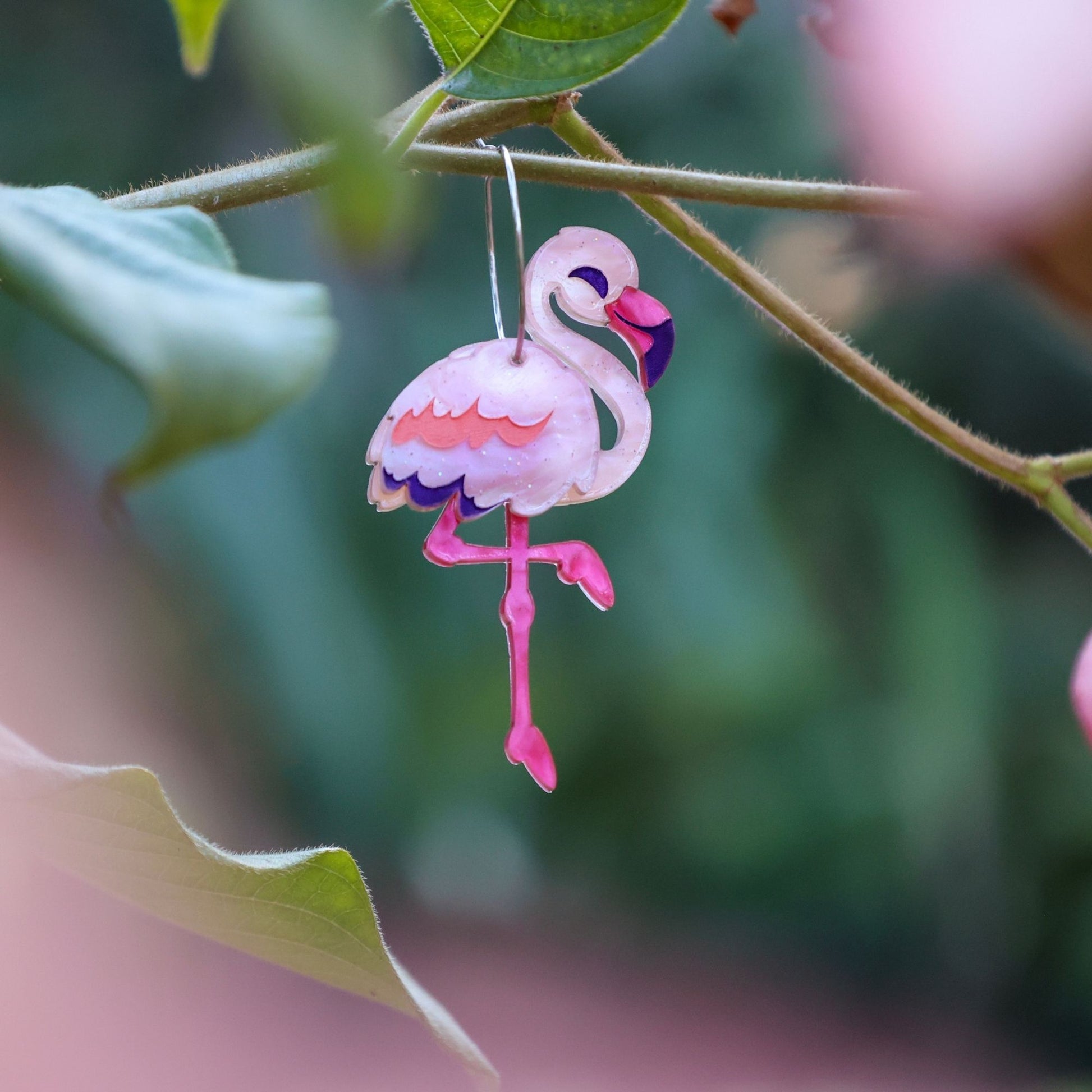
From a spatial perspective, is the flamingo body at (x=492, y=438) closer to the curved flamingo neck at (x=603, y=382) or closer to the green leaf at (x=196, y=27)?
the curved flamingo neck at (x=603, y=382)

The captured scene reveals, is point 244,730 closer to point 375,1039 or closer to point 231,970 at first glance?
point 231,970

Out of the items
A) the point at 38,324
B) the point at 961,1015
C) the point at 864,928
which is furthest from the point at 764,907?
the point at 38,324

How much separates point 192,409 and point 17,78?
1.73 meters

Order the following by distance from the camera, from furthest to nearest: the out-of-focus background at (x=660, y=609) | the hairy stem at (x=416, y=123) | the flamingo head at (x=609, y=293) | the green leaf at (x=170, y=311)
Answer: the out-of-focus background at (x=660, y=609)
the flamingo head at (x=609, y=293)
the hairy stem at (x=416, y=123)
the green leaf at (x=170, y=311)

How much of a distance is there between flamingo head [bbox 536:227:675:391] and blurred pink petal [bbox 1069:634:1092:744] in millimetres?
191

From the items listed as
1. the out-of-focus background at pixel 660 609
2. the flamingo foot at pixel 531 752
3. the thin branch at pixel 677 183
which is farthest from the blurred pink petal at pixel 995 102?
the out-of-focus background at pixel 660 609

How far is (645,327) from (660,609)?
130 centimetres

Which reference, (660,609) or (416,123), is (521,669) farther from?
(660,609)

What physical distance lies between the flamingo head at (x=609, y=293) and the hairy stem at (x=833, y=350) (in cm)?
2

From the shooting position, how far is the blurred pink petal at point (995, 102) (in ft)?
1.12

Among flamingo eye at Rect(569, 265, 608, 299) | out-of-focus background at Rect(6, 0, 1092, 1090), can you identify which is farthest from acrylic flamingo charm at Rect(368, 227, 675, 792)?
out-of-focus background at Rect(6, 0, 1092, 1090)

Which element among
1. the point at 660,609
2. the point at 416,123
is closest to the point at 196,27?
the point at 416,123

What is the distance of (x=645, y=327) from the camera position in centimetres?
44

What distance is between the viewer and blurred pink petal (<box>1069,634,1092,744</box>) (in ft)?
1.25
